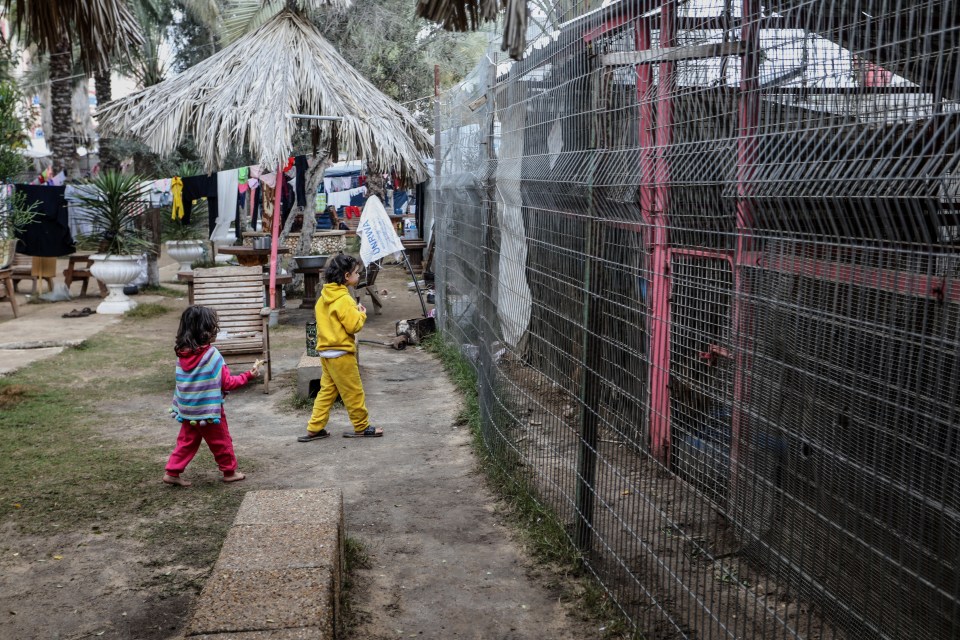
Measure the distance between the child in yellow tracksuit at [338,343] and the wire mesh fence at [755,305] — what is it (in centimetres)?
215

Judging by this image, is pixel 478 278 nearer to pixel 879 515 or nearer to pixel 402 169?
pixel 879 515

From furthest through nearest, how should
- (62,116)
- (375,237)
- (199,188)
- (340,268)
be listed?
1. (62,116)
2. (199,188)
3. (375,237)
4. (340,268)

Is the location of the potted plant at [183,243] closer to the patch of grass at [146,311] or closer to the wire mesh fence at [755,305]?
the patch of grass at [146,311]

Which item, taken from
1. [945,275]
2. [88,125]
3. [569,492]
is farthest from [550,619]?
[88,125]

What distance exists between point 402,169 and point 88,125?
3499 centimetres

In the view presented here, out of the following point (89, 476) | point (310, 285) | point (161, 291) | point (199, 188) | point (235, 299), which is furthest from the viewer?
point (199, 188)

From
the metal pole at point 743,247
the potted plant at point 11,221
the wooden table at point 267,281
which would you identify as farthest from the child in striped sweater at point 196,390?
the potted plant at point 11,221

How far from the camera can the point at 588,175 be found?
379 centimetres

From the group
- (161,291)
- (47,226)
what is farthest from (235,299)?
(47,226)

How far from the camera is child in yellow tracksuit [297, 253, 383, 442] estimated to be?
6.53m

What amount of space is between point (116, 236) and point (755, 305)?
13.2 meters

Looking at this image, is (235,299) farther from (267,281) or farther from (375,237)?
(267,281)

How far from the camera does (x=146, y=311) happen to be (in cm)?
1330

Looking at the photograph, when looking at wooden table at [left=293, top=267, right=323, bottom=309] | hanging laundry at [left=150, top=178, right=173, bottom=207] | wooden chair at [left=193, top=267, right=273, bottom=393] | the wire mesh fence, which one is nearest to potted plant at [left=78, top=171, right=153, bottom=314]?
hanging laundry at [left=150, top=178, right=173, bottom=207]
